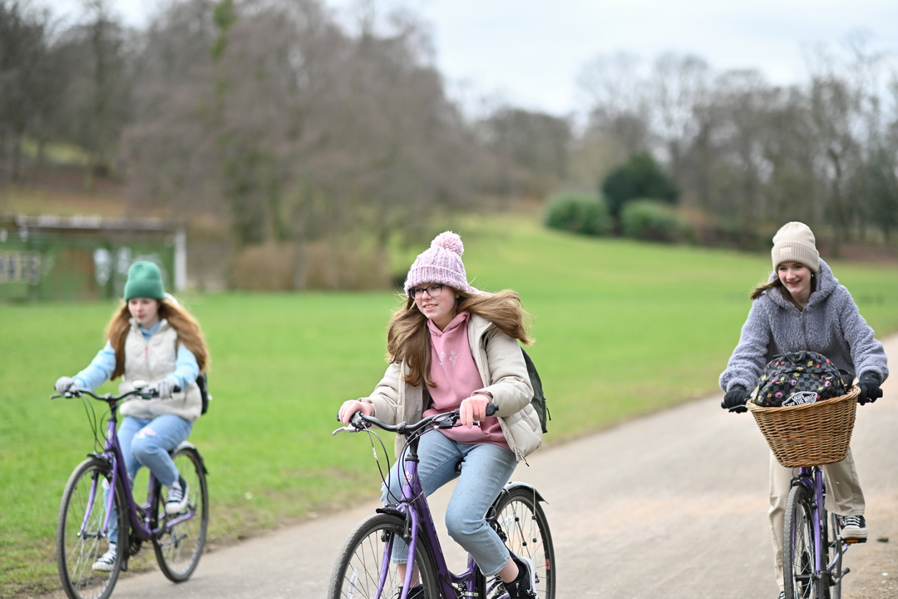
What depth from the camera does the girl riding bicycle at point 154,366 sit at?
19.0ft

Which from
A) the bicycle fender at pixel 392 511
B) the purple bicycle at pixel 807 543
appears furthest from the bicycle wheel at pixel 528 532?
the purple bicycle at pixel 807 543

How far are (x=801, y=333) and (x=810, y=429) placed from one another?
0.75 metres

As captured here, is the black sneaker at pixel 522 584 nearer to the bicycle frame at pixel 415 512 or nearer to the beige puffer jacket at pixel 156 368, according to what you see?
the bicycle frame at pixel 415 512

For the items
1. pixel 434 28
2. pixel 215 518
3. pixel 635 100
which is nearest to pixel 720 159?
pixel 635 100

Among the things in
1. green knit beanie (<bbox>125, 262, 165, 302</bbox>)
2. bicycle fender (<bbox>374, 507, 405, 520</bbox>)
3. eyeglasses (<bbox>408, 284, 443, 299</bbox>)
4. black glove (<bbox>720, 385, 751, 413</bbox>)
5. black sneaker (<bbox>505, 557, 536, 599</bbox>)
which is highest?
eyeglasses (<bbox>408, 284, 443, 299</bbox>)

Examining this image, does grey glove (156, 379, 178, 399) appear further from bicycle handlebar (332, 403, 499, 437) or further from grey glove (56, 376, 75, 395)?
bicycle handlebar (332, 403, 499, 437)

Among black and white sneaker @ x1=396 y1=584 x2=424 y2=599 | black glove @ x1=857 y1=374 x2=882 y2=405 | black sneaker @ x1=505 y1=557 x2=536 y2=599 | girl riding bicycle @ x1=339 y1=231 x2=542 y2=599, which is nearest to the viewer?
black and white sneaker @ x1=396 y1=584 x2=424 y2=599

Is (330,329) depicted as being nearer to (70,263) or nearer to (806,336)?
(70,263)

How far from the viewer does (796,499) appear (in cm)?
445

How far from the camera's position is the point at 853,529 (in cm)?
491

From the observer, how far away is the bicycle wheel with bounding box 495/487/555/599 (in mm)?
4445

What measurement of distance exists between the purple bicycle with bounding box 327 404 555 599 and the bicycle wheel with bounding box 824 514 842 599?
5.15 ft

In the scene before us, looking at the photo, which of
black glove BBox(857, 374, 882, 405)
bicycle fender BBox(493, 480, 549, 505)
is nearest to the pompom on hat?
black glove BBox(857, 374, 882, 405)

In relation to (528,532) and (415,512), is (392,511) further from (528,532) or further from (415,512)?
(528,532)
